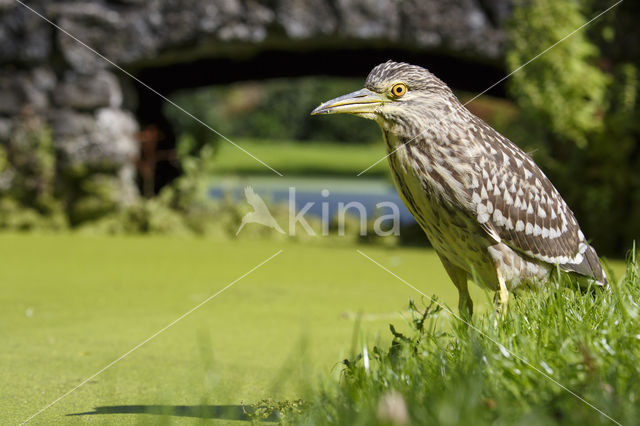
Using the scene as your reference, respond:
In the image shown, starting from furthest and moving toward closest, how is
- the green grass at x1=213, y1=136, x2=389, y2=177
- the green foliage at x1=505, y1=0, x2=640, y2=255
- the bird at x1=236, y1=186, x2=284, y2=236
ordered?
the green grass at x1=213, y1=136, x2=389, y2=177 → the bird at x1=236, y1=186, x2=284, y2=236 → the green foliage at x1=505, y1=0, x2=640, y2=255

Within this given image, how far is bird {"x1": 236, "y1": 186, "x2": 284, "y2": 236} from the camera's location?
714 centimetres

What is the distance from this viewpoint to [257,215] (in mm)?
7316

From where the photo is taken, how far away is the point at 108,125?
6750mm

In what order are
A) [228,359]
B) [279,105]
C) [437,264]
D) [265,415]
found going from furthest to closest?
[279,105] → [437,264] → [228,359] → [265,415]

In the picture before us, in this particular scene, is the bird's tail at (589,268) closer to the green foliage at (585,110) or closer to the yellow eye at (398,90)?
the yellow eye at (398,90)

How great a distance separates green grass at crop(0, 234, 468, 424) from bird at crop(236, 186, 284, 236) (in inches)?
21.3

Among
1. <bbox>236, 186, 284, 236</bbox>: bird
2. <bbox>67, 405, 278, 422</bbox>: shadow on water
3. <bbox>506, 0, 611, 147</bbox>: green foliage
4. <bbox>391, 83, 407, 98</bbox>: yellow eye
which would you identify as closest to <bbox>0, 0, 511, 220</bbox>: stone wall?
<bbox>506, 0, 611, 147</bbox>: green foliage

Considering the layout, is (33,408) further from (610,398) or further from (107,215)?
(107,215)

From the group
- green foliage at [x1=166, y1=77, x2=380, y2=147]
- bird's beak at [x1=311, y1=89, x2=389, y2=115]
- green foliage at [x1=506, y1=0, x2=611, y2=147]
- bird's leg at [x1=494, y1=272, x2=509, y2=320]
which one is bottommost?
bird's leg at [x1=494, y1=272, x2=509, y2=320]

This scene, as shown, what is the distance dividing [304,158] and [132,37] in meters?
18.7

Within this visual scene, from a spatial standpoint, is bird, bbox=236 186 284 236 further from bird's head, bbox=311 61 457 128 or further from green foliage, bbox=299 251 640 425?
green foliage, bbox=299 251 640 425

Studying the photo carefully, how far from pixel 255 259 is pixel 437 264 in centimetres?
139

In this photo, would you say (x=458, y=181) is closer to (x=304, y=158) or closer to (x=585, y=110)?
(x=585, y=110)

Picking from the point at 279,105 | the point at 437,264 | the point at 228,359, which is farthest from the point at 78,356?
the point at 279,105
